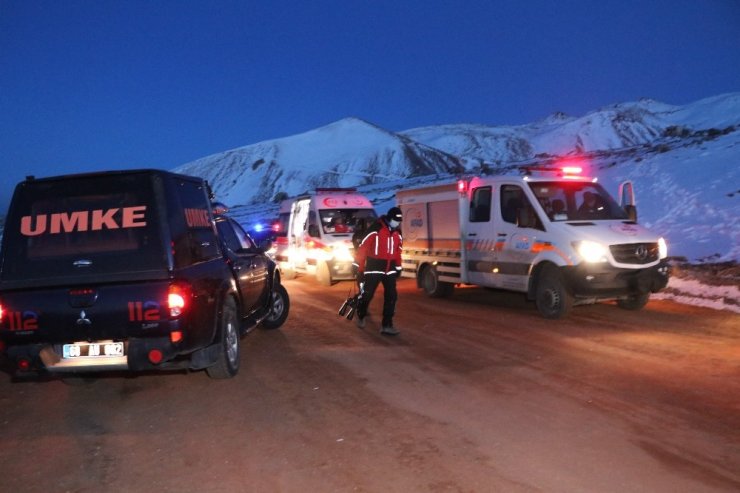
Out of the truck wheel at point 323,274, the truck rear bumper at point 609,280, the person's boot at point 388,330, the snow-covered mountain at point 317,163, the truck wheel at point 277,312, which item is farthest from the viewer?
the snow-covered mountain at point 317,163

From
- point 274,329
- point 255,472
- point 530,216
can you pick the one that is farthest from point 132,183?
point 530,216

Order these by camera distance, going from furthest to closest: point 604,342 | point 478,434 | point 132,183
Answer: point 604,342, point 132,183, point 478,434

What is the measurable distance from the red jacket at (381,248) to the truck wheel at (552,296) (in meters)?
2.51

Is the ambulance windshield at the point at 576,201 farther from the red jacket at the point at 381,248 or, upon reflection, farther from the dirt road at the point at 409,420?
the red jacket at the point at 381,248

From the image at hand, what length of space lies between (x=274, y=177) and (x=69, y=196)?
14315 centimetres

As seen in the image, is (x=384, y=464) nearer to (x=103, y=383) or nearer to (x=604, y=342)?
(x=103, y=383)

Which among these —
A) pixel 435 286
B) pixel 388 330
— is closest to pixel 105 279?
pixel 388 330

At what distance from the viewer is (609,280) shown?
32.2 ft

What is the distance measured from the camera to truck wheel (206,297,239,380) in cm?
680

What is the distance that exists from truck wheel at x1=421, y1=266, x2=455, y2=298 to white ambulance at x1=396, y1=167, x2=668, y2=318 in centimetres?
2

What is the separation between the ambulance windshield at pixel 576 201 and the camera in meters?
10.8

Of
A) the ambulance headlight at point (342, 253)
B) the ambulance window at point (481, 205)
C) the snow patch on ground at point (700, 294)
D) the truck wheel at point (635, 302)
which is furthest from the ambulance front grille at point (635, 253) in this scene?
the ambulance headlight at point (342, 253)

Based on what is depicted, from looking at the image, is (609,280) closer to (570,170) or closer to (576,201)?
(576,201)

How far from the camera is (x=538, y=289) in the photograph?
10.6 meters
